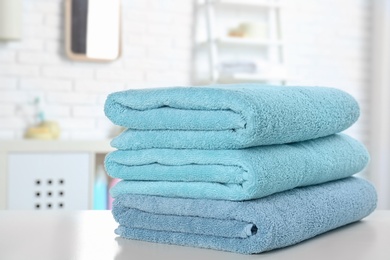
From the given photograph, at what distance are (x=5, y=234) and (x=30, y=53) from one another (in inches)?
116

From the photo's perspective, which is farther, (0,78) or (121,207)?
(0,78)

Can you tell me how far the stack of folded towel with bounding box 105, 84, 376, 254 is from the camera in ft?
2.65

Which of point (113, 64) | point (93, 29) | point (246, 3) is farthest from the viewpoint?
point (246, 3)

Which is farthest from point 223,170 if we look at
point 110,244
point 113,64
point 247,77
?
point 113,64

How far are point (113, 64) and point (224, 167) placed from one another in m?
3.17

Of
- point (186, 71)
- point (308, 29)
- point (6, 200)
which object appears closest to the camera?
point (6, 200)

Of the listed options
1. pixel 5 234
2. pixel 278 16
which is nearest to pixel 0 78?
pixel 278 16

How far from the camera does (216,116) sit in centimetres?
83

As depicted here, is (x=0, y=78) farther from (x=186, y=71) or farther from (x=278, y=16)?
(x=278, y=16)

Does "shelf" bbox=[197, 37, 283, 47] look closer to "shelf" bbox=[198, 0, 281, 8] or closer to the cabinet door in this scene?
"shelf" bbox=[198, 0, 281, 8]

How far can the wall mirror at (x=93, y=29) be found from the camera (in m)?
3.77

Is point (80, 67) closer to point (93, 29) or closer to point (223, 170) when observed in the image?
point (93, 29)

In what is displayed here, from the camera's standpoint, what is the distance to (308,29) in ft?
14.8

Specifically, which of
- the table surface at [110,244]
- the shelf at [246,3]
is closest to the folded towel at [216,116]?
the table surface at [110,244]
